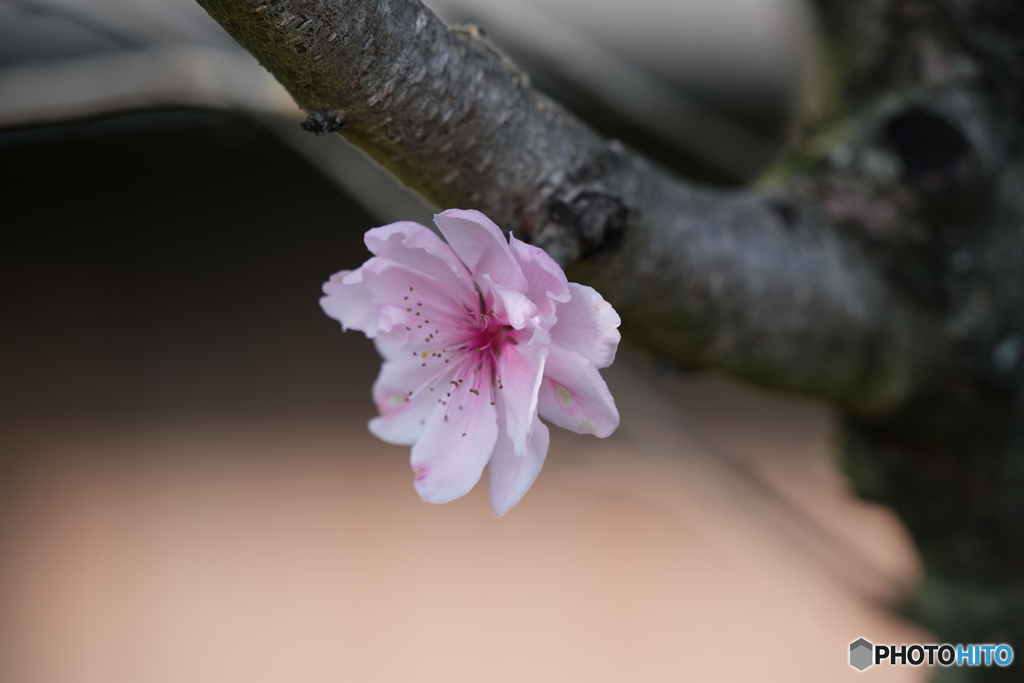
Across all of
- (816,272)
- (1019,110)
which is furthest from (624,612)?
(1019,110)

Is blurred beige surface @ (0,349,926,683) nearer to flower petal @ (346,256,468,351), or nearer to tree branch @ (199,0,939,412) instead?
tree branch @ (199,0,939,412)

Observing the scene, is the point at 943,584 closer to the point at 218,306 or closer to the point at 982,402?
the point at 982,402

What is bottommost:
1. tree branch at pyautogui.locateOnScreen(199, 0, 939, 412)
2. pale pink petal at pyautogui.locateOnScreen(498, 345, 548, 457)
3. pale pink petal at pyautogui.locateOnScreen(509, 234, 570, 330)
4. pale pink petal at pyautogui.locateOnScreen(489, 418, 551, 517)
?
pale pink petal at pyautogui.locateOnScreen(489, 418, 551, 517)

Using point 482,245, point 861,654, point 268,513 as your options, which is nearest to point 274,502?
point 268,513

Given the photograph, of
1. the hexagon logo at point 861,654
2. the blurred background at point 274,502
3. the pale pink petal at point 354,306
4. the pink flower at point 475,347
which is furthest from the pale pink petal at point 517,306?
the blurred background at point 274,502

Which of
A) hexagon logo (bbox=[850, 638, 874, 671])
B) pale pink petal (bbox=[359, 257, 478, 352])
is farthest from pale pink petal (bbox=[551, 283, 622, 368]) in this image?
hexagon logo (bbox=[850, 638, 874, 671])
